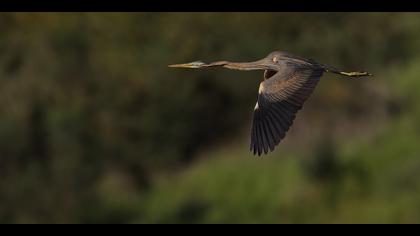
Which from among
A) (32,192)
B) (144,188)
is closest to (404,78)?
(144,188)

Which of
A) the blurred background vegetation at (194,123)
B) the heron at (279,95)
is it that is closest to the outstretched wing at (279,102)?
the heron at (279,95)

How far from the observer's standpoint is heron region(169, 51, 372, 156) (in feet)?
25.8

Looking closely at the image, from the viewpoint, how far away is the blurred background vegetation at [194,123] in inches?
690

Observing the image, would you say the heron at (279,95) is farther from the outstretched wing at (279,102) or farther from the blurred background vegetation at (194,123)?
the blurred background vegetation at (194,123)

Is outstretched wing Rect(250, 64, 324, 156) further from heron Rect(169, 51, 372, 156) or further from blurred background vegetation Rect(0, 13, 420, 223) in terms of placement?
blurred background vegetation Rect(0, 13, 420, 223)

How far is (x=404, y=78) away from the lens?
19.3 meters

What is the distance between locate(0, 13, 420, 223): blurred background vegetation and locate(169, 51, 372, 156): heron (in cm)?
901

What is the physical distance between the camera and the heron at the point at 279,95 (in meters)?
7.86

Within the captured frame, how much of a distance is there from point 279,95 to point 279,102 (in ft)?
0.13

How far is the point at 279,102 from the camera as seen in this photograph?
8.00 m

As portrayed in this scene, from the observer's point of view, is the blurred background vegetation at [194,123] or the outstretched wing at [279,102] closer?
the outstretched wing at [279,102]
